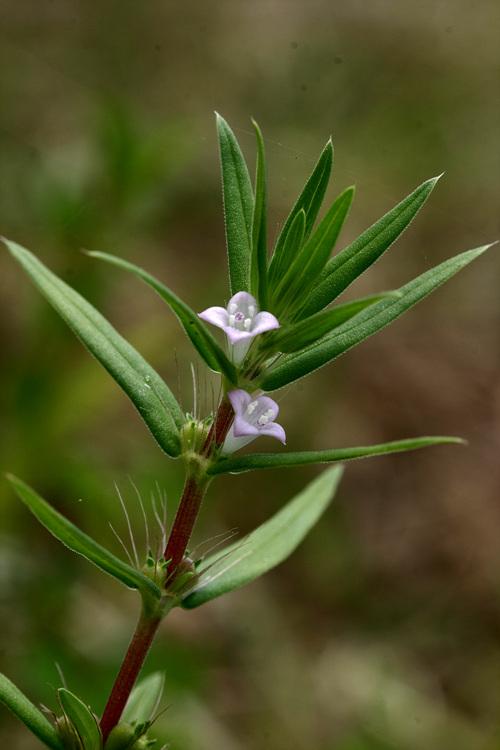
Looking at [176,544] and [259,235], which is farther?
[176,544]

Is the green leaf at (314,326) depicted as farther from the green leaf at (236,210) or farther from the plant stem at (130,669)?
the plant stem at (130,669)

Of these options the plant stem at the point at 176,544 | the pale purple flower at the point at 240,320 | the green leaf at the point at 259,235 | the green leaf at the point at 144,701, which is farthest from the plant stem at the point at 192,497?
the green leaf at the point at 144,701

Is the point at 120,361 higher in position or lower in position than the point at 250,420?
higher

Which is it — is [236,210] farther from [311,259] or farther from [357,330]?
[357,330]

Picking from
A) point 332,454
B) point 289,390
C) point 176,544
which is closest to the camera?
point 332,454

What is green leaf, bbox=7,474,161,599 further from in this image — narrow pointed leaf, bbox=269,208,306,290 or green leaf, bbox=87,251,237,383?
narrow pointed leaf, bbox=269,208,306,290

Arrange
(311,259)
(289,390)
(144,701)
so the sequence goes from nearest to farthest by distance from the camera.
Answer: (311,259)
(144,701)
(289,390)

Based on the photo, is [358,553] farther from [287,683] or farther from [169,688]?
[169,688]

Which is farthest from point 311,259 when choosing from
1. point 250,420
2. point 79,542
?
point 79,542
